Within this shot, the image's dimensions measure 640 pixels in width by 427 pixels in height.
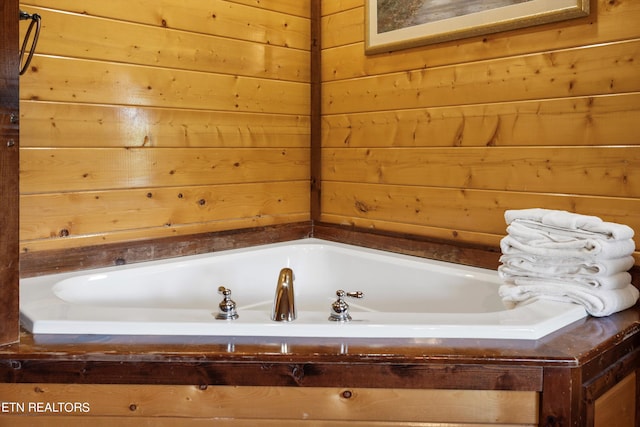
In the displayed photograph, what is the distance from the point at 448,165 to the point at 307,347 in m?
1.23

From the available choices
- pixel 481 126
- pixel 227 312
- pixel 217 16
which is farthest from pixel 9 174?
pixel 481 126

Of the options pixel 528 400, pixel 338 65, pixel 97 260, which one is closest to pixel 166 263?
pixel 97 260

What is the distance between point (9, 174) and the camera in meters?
1.37

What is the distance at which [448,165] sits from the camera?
233 centimetres

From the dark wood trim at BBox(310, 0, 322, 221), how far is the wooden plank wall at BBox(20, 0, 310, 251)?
0.10ft

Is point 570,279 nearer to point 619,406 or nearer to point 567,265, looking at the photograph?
point 567,265

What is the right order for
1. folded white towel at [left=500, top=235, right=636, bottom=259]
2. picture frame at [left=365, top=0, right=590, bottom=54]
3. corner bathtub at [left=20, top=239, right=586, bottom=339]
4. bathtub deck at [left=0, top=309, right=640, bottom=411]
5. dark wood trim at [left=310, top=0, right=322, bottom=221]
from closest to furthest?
bathtub deck at [left=0, top=309, right=640, bottom=411] → corner bathtub at [left=20, top=239, right=586, bottom=339] → folded white towel at [left=500, top=235, right=636, bottom=259] → picture frame at [left=365, top=0, right=590, bottom=54] → dark wood trim at [left=310, top=0, right=322, bottom=221]

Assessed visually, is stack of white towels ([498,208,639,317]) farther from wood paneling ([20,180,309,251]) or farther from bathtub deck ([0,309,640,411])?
wood paneling ([20,180,309,251])

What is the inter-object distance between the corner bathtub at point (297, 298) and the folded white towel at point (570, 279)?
0.08m

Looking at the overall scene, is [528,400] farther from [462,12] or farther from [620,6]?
[462,12]

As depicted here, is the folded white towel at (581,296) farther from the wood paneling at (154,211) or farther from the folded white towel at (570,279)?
the wood paneling at (154,211)

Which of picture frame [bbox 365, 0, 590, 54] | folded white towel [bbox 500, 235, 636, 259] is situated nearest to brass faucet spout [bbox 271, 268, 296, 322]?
folded white towel [bbox 500, 235, 636, 259]

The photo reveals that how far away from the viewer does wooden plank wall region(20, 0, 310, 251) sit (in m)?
A: 2.06

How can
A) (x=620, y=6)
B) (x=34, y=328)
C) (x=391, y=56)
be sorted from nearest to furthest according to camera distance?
1. (x=34, y=328)
2. (x=620, y=6)
3. (x=391, y=56)
